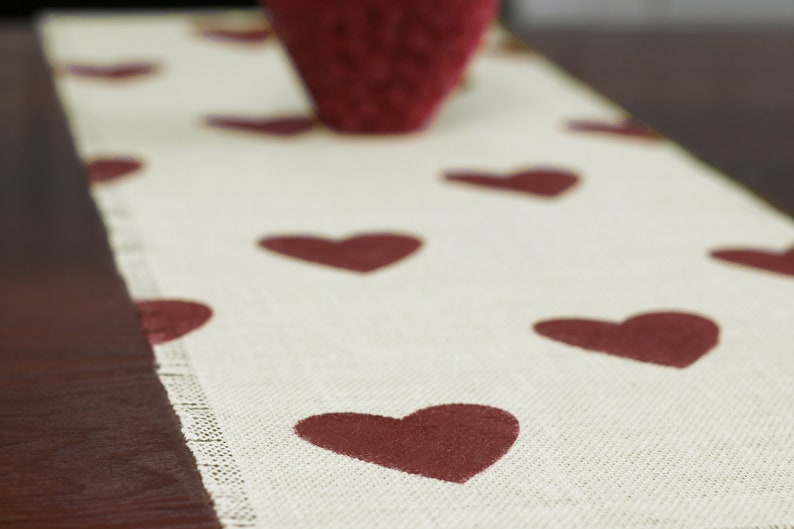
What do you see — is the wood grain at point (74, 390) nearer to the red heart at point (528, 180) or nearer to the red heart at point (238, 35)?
the red heart at point (528, 180)

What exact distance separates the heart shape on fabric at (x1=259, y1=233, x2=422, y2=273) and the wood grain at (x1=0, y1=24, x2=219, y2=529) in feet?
0.42

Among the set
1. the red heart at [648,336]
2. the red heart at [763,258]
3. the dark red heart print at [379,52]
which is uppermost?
the dark red heart print at [379,52]

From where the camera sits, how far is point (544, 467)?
21.6 inches

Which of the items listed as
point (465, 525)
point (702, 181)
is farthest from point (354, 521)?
point (702, 181)

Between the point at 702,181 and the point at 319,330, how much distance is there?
465mm

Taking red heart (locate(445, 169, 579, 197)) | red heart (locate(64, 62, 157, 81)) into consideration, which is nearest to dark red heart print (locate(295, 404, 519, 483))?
Answer: red heart (locate(445, 169, 579, 197))

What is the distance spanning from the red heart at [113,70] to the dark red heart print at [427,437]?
2.77 feet

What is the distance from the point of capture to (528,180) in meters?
1.02

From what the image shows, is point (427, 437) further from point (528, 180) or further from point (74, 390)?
point (528, 180)

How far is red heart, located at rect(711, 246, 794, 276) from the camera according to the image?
82 cm

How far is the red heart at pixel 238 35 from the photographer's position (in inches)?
60.8

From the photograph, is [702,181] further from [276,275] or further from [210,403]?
[210,403]

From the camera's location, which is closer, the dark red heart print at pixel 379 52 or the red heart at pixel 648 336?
the red heart at pixel 648 336

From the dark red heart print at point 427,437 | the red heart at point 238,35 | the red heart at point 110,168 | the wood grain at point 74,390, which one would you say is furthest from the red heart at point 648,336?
the red heart at point 238,35
